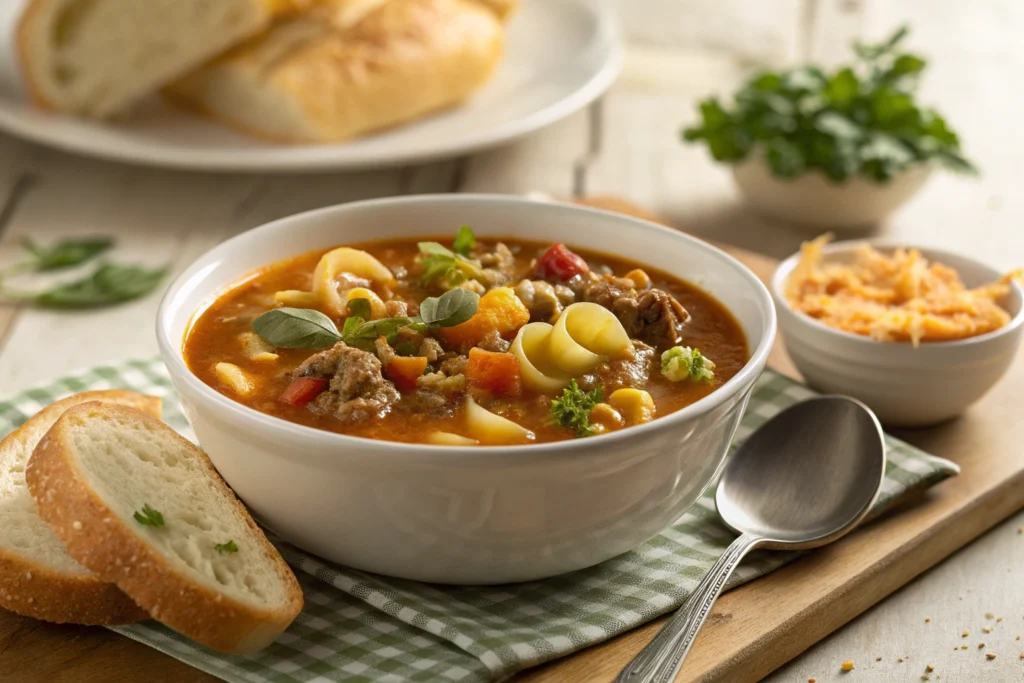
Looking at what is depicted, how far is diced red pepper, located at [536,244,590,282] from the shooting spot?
3867 mm

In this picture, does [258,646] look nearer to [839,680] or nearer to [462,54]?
[839,680]

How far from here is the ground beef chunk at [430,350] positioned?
132 inches

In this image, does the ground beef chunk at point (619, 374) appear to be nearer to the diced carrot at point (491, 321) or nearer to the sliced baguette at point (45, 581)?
the diced carrot at point (491, 321)

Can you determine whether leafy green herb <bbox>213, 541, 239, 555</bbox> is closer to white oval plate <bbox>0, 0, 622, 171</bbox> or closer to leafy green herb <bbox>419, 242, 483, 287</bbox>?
leafy green herb <bbox>419, 242, 483, 287</bbox>

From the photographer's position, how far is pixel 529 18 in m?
8.48

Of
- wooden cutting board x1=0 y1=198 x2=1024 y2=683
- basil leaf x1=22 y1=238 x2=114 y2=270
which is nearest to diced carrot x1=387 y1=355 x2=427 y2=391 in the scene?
wooden cutting board x1=0 y1=198 x2=1024 y2=683

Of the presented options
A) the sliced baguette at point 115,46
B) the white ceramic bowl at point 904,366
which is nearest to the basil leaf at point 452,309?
the white ceramic bowl at point 904,366

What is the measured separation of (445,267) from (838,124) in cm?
316

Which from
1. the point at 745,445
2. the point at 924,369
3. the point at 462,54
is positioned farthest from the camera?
the point at 462,54

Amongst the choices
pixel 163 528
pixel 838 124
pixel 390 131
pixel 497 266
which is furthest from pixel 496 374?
pixel 390 131

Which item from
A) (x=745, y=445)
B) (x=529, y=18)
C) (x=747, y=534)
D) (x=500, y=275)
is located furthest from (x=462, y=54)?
(x=747, y=534)

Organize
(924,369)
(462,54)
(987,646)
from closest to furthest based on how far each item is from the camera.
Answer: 1. (987,646)
2. (924,369)
3. (462,54)

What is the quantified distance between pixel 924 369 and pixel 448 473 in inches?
80.5

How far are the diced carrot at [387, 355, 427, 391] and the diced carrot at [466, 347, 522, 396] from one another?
15cm
